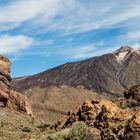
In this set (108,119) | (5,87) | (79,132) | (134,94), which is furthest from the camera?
(5,87)

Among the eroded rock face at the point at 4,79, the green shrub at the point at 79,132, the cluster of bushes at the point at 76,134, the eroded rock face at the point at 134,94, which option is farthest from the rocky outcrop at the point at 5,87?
the green shrub at the point at 79,132

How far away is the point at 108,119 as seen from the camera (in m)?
28.1

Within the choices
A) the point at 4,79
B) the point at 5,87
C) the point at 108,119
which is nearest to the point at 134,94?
the point at 108,119

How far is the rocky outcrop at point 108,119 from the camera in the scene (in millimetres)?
25219

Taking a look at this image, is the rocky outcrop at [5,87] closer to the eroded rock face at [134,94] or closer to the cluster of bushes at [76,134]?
the eroded rock face at [134,94]

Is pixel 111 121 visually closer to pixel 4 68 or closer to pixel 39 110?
pixel 4 68

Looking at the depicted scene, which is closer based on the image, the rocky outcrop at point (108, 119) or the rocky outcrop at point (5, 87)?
the rocky outcrop at point (108, 119)

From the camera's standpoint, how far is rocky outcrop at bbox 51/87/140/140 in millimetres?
25219

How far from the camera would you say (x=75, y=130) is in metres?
27.0

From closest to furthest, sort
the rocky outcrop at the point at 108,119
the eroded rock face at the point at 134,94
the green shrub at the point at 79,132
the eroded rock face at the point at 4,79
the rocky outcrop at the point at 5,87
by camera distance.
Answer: the rocky outcrop at the point at 108,119 < the green shrub at the point at 79,132 < the eroded rock face at the point at 134,94 < the eroded rock face at the point at 4,79 < the rocky outcrop at the point at 5,87

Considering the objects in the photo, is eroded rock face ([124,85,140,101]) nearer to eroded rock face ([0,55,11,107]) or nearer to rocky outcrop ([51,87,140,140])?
rocky outcrop ([51,87,140,140])

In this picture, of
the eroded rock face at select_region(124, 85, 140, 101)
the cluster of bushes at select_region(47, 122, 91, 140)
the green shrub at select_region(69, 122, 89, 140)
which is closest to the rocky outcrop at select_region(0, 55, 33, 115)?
the eroded rock face at select_region(124, 85, 140, 101)

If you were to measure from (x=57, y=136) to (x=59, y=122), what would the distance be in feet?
20.3

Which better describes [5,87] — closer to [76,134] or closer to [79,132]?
[76,134]
